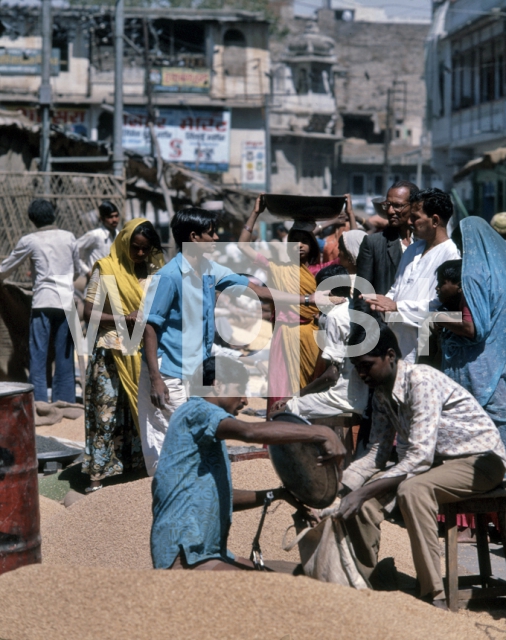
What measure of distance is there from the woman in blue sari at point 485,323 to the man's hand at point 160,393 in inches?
62.2

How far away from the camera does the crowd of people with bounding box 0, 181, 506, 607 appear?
379 cm

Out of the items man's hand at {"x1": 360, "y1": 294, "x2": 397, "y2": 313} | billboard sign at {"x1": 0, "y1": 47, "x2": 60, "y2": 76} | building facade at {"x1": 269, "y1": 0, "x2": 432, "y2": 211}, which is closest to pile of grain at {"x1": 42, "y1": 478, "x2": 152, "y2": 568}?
man's hand at {"x1": 360, "y1": 294, "x2": 397, "y2": 313}

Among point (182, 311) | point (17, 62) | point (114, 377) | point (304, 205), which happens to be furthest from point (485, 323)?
point (17, 62)

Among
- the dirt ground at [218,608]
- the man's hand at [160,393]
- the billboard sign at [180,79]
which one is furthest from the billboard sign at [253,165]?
the dirt ground at [218,608]

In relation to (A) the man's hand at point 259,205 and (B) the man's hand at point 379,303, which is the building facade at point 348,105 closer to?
(A) the man's hand at point 259,205

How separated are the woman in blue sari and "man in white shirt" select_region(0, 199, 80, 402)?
466cm

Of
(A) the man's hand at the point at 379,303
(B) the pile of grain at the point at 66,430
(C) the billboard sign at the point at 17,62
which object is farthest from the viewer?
(C) the billboard sign at the point at 17,62

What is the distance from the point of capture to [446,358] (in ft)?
15.9

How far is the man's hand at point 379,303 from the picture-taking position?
4.97 metres

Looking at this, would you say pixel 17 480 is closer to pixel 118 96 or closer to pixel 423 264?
pixel 423 264

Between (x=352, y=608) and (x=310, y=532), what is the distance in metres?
0.61

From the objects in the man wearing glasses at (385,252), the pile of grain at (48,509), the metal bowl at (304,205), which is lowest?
the pile of grain at (48,509)

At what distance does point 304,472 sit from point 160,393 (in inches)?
59.3

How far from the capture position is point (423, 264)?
17.2 feet
